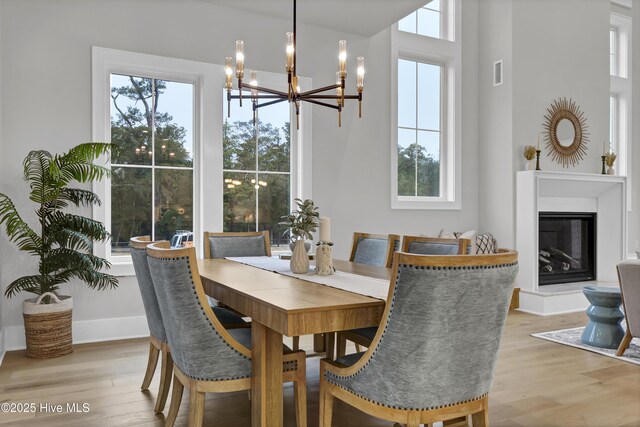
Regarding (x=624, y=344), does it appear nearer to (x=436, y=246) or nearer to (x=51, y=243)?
(x=436, y=246)

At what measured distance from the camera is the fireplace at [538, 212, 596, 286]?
216 inches

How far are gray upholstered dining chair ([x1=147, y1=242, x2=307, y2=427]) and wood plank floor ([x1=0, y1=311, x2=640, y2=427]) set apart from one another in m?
0.55

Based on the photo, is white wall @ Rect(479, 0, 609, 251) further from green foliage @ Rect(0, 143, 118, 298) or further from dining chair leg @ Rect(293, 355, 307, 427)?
green foliage @ Rect(0, 143, 118, 298)

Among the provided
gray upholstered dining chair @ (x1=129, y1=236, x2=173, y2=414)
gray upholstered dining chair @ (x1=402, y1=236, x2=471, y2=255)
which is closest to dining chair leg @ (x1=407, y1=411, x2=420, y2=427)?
gray upholstered dining chair @ (x1=402, y1=236, x2=471, y2=255)

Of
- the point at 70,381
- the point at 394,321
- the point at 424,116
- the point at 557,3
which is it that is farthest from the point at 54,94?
the point at 557,3

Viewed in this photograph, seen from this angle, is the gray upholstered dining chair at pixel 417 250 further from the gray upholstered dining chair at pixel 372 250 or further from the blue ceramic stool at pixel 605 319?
the blue ceramic stool at pixel 605 319

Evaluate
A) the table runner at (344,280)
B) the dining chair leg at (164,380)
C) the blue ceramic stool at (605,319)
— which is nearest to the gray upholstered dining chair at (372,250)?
the table runner at (344,280)

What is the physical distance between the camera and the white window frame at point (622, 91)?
702 cm

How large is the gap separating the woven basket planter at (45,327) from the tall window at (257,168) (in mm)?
1553

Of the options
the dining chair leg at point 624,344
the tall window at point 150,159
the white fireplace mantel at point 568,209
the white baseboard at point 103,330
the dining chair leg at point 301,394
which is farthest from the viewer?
the white fireplace mantel at point 568,209

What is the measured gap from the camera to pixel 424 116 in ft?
18.1

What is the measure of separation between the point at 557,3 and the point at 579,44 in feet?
1.95

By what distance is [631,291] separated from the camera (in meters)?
3.24

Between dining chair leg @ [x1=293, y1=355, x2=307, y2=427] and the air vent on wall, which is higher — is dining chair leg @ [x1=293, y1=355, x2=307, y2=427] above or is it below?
below
